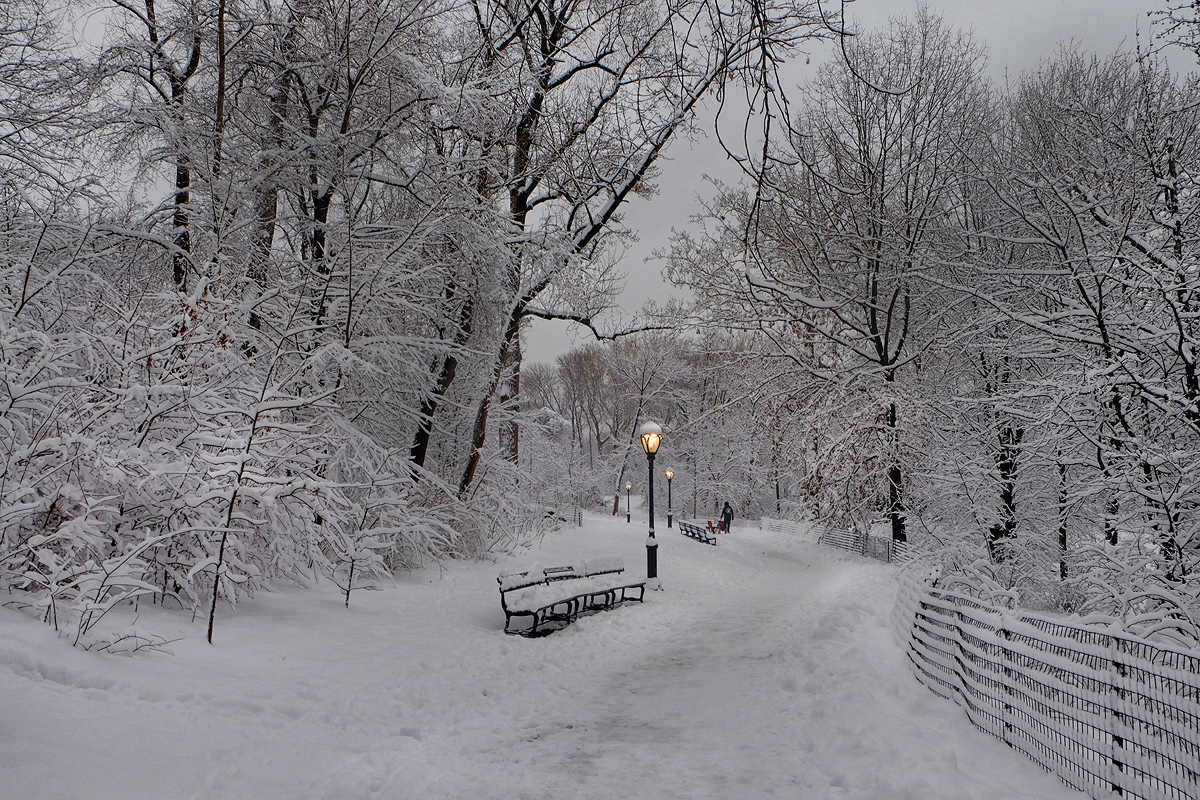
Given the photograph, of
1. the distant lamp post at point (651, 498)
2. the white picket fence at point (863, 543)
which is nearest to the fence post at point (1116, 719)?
the distant lamp post at point (651, 498)

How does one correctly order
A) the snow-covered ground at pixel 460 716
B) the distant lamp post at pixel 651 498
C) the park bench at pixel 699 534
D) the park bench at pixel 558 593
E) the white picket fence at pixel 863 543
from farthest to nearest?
1. the park bench at pixel 699 534
2. the white picket fence at pixel 863 543
3. the distant lamp post at pixel 651 498
4. the park bench at pixel 558 593
5. the snow-covered ground at pixel 460 716

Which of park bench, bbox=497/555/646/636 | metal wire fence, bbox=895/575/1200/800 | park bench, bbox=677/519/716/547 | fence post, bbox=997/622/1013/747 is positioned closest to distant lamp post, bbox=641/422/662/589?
park bench, bbox=497/555/646/636

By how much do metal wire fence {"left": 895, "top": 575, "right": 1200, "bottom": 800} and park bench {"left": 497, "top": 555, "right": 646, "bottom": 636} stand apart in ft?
16.6

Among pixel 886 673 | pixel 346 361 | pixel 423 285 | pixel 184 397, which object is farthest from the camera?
pixel 423 285

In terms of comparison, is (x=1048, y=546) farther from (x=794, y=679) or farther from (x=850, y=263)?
(x=794, y=679)

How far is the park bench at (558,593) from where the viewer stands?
876cm

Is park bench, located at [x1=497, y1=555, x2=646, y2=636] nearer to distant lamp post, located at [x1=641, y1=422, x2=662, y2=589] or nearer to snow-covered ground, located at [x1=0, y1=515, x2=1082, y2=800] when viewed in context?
snow-covered ground, located at [x1=0, y1=515, x2=1082, y2=800]

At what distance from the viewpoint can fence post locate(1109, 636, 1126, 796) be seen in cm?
338

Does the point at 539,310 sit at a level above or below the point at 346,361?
above

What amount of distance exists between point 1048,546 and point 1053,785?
34.0ft

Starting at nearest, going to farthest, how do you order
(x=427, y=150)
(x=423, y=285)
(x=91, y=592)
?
(x=91, y=592) < (x=427, y=150) < (x=423, y=285)

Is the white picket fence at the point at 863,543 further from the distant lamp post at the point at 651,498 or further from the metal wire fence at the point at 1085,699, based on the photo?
the metal wire fence at the point at 1085,699

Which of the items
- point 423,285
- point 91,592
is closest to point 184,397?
point 91,592

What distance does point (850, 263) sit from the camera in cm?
1606
